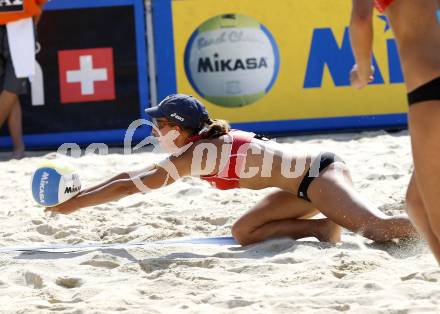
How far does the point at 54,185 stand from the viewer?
→ 479 cm

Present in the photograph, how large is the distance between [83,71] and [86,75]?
0.16ft

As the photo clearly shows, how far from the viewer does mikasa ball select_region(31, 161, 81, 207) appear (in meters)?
4.77

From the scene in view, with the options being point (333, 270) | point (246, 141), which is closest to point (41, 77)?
point (246, 141)

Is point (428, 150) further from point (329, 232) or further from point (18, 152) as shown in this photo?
point (18, 152)

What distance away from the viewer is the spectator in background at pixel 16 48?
8242 mm

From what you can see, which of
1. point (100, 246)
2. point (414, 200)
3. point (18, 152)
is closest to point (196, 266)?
point (100, 246)

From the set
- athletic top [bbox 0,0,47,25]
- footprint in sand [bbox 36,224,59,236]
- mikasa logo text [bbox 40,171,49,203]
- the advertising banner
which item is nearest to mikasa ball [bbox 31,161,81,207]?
mikasa logo text [bbox 40,171,49,203]

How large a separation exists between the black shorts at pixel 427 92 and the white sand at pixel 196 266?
0.99 m

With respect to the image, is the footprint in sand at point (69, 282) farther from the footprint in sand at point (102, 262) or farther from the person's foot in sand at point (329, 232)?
the person's foot in sand at point (329, 232)

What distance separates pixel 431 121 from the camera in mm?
2766

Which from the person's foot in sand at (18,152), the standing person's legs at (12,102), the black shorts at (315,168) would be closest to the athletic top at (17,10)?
the standing person's legs at (12,102)

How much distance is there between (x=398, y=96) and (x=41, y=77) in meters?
3.47

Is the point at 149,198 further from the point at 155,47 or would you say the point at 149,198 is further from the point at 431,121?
the point at 431,121

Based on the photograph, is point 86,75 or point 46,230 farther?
point 86,75
